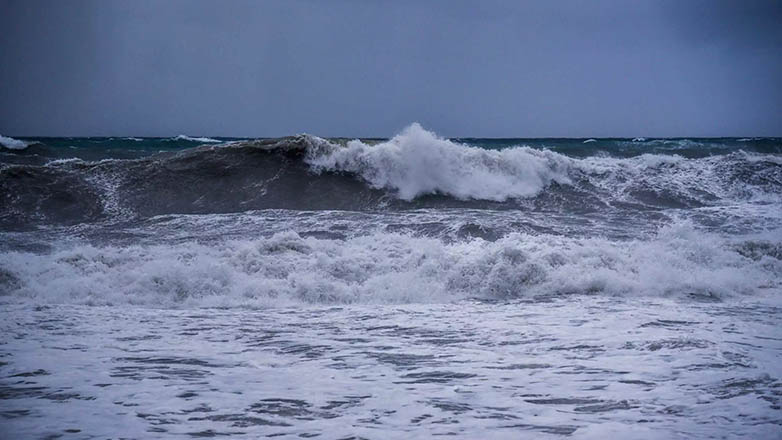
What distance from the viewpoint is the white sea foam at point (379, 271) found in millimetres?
7023

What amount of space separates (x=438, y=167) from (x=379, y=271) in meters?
6.21

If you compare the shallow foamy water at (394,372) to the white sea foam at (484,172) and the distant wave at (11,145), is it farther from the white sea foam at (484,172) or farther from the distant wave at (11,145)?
the distant wave at (11,145)

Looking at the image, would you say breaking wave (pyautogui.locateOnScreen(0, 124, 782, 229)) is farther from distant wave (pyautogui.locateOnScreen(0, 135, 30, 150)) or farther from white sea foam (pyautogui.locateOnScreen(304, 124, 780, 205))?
distant wave (pyautogui.locateOnScreen(0, 135, 30, 150))

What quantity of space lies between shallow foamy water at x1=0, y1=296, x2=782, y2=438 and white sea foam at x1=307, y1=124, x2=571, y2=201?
7162mm

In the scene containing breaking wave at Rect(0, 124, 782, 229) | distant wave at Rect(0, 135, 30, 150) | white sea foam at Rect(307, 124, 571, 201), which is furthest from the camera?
distant wave at Rect(0, 135, 30, 150)

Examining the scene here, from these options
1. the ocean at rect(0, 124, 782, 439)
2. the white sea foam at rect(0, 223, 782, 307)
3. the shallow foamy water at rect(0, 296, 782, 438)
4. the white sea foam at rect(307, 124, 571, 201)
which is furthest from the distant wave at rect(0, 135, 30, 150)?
the shallow foamy water at rect(0, 296, 782, 438)

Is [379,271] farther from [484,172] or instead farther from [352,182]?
[484,172]

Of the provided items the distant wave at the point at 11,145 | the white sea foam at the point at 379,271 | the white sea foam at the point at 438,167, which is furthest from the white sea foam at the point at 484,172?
the distant wave at the point at 11,145

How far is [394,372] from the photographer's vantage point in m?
4.25

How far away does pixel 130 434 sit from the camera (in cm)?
313

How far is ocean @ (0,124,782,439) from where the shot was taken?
352cm

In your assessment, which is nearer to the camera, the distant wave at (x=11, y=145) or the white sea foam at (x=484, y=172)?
the white sea foam at (x=484, y=172)

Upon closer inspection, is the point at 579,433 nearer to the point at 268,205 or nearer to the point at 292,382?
the point at 292,382

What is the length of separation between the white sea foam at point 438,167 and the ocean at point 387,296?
48 mm
